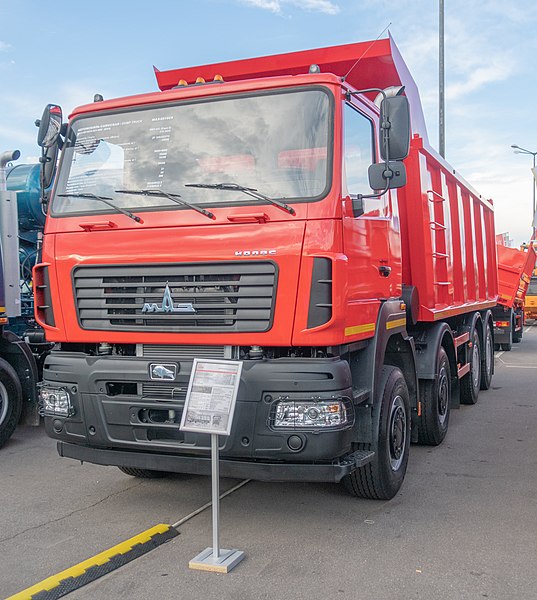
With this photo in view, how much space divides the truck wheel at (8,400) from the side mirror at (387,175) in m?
4.51

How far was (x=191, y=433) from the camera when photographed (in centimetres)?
425

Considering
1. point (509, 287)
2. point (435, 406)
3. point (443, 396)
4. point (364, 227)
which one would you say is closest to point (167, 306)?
point (364, 227)

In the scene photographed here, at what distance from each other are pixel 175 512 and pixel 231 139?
2.65 m

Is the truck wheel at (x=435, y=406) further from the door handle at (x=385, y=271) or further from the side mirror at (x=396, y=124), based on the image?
the side mirror at (x=396, y=124)

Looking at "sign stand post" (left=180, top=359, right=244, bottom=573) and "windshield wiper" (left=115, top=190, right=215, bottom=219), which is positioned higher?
"windshield wiper" (left=115, top=190, right=215, bottom=219)

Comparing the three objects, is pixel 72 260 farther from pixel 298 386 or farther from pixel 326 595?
pixel 326 595

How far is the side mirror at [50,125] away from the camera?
16.2 ft

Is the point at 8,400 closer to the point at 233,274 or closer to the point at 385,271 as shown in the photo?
the point at 233,274

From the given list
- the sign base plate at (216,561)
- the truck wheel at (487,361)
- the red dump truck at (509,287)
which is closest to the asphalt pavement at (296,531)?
the sign base plate at (216,561)

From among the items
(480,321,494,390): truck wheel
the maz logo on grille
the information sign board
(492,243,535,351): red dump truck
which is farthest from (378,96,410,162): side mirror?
(492,243,535,351): red dump truck

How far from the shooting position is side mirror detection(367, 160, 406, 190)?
14.6 ft

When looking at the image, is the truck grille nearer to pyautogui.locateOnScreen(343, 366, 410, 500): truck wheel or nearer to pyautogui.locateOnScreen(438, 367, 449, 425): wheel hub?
pyautogui.locateOnScreen(343, 366, 410, 500): truck wheel

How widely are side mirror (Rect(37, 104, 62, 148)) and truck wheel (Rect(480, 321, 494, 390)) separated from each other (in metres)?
7.51

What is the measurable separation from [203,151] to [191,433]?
1.81 metres
